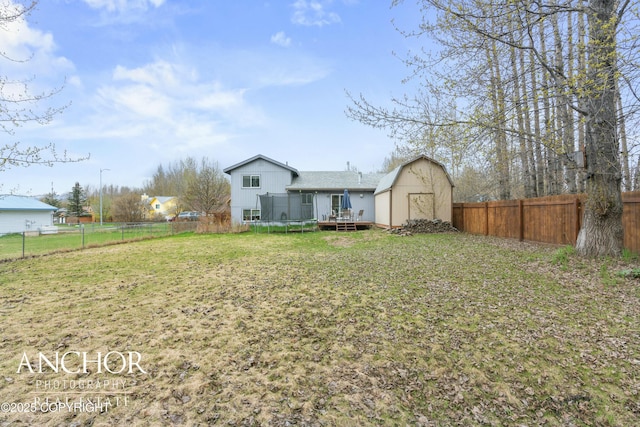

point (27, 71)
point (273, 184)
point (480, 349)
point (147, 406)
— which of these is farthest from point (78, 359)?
point (273, 184)

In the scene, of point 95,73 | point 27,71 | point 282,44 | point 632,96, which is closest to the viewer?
point 27,71

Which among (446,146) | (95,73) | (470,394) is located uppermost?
(95,73)

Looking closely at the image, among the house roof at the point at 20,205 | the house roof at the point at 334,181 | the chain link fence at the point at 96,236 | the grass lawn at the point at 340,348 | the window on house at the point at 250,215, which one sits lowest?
the grass lawn at the point at 340,348

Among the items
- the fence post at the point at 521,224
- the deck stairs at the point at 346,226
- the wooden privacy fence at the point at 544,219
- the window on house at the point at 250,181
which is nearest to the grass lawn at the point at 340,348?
the wooden privacy fence at the point at 544,219

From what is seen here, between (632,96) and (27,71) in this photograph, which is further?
(632,96)

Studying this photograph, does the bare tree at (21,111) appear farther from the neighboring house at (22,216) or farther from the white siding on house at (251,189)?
the neighboring house at (22,216)

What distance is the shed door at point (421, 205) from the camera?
580 inches

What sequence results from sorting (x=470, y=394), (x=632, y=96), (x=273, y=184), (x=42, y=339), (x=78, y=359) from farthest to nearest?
(x=273, y=184) < (x=632, y=96) < (x=42, y=339) < (x=78, y=359) < (x=470, y=394)

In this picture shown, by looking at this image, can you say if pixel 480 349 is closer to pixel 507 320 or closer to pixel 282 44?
pixel 507 320

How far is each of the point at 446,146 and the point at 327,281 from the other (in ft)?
14.0

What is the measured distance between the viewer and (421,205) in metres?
14.8

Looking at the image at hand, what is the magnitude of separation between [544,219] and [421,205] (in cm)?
623

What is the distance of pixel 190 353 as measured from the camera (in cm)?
296

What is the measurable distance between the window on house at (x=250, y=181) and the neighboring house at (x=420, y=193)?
926 cm
